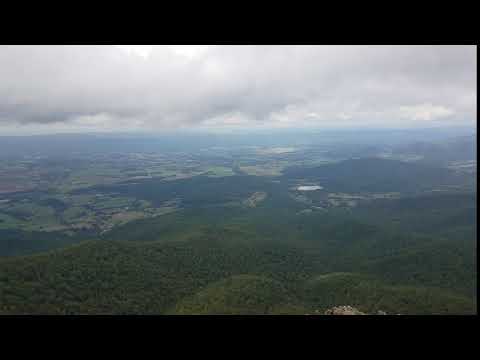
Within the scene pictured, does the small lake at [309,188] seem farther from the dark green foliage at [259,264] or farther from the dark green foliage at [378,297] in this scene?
the dark green foliage at [378,297]

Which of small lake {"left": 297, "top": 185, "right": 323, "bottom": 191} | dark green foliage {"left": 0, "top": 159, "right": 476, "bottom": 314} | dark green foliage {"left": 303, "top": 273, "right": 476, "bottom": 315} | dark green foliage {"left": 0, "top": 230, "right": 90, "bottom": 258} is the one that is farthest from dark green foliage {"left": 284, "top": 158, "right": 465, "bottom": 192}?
dark green foliage {"left": 303, "top": 273, "right": 476, "bottom": 315}

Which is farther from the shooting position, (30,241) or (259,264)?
(30,241)

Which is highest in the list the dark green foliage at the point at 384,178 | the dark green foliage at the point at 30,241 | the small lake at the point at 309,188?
the dark green foliage at the point at 384,178

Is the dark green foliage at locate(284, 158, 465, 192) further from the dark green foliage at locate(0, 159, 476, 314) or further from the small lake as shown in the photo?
the dark green foliage at locate(0, 159, 476, 314)

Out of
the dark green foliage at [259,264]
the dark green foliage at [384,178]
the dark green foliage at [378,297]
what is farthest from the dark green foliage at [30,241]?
the dark green foliage at [384,178]

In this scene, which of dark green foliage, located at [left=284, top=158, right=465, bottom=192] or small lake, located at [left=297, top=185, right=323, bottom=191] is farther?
dark green foliage, located at [left=284, top=158, right=465, bottom=192]

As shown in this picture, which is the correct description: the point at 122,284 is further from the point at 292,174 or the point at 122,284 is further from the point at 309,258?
the point at 292,174

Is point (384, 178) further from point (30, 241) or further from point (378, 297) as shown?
point (30, 241)

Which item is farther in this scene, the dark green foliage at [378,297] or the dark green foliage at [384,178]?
the dark green foliage at [384,178]

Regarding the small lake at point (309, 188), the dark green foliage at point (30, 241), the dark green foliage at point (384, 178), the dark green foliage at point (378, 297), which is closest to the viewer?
the dark green foliage at point (378, 297)

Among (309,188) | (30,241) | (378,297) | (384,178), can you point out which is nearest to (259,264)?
(378,297)
